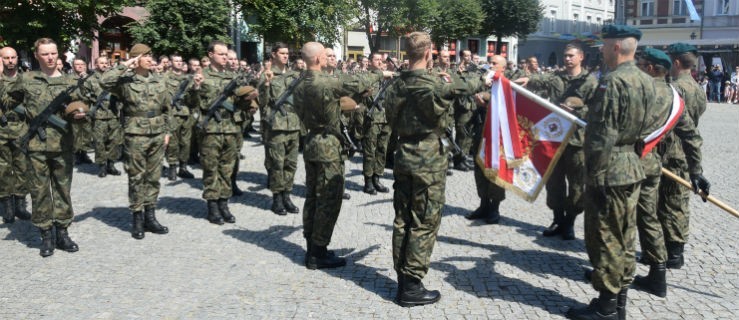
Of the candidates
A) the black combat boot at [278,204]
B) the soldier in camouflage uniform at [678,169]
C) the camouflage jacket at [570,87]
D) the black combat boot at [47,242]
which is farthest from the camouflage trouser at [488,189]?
the black combat boot at [47,242]

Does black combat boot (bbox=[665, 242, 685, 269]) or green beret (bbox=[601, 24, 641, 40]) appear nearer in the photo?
green beret (bbox=[601, 24, 641, 40])

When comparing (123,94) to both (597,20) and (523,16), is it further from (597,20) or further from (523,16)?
(597,20)

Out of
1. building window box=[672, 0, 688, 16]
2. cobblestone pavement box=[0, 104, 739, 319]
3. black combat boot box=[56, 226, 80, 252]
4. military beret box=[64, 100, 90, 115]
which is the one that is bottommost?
cobblestone pavement box=[0, 104, 739, 319]

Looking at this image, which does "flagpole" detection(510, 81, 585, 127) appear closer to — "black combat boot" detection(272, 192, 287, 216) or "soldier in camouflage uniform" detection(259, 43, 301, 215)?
"soldier in camouflage uniform" detection(259, 43, 301, 215)

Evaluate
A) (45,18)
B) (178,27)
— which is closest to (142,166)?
(178,27)

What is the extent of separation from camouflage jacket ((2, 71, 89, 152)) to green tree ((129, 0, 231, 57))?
38.4ft

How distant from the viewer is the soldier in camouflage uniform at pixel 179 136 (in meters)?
11.1

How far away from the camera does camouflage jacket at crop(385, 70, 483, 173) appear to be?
16.7ft

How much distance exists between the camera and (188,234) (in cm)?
759

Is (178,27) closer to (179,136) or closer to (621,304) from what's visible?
(179,136)

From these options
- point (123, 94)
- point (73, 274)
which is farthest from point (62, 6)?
point (73, 274)

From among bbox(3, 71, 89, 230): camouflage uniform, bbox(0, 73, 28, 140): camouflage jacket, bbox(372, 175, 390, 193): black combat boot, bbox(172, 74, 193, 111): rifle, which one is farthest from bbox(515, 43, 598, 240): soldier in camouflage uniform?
bbox(0, 73, 28, 140): camouflage jacket

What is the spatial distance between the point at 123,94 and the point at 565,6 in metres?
59.2

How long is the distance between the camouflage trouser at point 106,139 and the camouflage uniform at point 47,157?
450 centimetres
